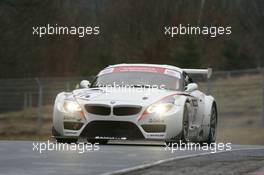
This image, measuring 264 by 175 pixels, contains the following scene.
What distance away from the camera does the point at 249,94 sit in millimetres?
33750

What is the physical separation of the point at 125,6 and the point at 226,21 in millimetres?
5681

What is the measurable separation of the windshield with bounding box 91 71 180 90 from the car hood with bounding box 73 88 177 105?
72 centimetres

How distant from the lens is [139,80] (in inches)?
609

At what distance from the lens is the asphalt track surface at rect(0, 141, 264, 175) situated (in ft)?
36.7

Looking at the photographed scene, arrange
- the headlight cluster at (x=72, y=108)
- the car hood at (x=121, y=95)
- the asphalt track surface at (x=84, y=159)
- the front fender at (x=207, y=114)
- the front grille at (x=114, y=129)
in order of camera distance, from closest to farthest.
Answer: the asphalt track surface at (x=84, y=159)
the front grille at (x=114, y=129)
the car hood at (x=121, y=95)
the headlight cluster at (x=72, y=108)
the front fender at (x=207, y=114)

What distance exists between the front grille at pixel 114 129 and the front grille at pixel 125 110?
0.13 metres

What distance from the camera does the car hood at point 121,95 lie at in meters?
14.0

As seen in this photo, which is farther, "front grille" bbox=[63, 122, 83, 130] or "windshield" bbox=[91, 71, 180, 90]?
"windshield" bbox=[91, 71, 180, 90]

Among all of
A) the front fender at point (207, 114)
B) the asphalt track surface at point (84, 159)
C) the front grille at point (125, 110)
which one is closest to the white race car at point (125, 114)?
the front grille at point (125, 110)

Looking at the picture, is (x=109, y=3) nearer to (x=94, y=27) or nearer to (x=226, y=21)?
(x=94, y=27)

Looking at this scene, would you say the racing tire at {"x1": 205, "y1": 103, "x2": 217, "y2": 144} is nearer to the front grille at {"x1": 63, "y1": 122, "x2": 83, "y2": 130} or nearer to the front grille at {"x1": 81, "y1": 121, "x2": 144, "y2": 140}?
the front grille at {"x1": 81, "y1": 121, "x2": 144, "y2": 140}

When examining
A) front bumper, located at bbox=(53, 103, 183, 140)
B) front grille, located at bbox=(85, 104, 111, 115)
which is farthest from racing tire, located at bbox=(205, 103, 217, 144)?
front grille, located at bbox=(85, 104, 111, 115)

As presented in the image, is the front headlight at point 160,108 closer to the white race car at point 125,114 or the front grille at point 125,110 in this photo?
the white race car at point 125,114

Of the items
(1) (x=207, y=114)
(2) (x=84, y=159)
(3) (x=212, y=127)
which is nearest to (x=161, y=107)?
(2) (x=84, y=159)
